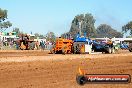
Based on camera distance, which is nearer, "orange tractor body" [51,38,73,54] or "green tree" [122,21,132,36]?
"orange tractor body" [51,38,73,54]

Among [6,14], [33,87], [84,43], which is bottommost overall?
[33,87]

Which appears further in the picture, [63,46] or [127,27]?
[127,27]

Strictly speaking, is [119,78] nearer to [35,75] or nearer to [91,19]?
[35,75]

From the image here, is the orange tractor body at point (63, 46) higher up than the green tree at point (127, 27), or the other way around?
the green tree at point (127, 27)

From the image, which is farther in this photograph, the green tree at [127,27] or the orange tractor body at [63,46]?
the green tree at [127,27]

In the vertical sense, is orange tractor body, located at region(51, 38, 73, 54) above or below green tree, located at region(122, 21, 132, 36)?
below

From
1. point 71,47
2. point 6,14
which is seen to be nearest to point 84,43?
point 71,47

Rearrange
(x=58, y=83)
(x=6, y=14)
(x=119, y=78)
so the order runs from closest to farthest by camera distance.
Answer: (x=119, y=78) → (x=58, y=83) → (x=6, y=14)

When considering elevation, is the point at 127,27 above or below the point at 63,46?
above

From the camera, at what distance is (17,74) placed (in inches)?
582

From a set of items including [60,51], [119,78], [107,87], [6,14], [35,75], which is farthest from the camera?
[6,14]

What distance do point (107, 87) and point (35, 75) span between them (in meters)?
4.21

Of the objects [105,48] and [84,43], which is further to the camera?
[105,48]

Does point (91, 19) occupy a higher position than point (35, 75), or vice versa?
point (91, 19)
